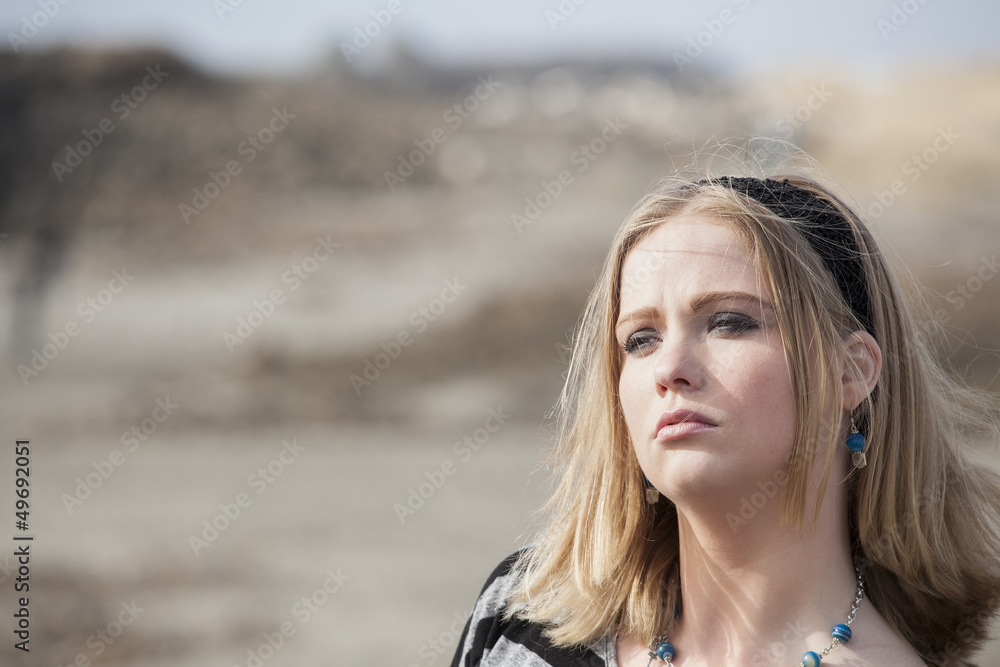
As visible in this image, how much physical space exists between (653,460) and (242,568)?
25.4 ft

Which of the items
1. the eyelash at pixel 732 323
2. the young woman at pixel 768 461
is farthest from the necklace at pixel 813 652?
the eyelash at pixel 732 323

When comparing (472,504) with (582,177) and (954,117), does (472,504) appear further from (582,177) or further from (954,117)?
(954,117)

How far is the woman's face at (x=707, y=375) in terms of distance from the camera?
1821 mm

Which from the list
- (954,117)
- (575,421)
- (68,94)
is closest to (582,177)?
(954,117)

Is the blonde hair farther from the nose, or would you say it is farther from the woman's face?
the nose

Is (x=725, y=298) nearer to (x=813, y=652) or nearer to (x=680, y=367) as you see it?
(x=680, y=367)

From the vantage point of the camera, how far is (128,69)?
1884 centimetres

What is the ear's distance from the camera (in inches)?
77.0

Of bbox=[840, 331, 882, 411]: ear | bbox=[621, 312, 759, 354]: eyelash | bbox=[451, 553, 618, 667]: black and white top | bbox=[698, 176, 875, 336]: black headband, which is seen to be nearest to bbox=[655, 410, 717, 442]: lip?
bbox=[621, 312, 759, 354]: eyelash

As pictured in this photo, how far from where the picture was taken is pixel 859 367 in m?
1.97

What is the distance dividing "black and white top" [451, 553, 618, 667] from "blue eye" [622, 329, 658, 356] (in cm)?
72

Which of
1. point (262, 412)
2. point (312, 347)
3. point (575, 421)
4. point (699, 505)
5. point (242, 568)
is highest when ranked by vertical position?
point (312, 347)

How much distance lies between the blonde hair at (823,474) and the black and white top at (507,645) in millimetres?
41

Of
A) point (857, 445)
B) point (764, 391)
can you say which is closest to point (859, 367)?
point (857, 445)
